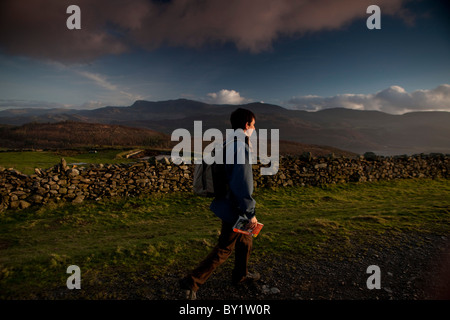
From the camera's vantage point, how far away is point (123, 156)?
57.5 ft

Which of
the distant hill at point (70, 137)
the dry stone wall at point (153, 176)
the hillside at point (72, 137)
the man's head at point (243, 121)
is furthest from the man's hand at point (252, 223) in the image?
the distant hill at point (70, 137)

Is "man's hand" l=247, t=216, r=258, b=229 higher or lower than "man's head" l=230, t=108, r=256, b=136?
lower

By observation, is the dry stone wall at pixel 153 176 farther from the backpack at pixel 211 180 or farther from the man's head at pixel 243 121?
the man's head at pixel 243 121

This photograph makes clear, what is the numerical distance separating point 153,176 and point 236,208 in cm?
810

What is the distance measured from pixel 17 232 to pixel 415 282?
9.56 m

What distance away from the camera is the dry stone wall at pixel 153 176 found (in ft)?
27.5

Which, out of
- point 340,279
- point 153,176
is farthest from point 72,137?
point 340,279

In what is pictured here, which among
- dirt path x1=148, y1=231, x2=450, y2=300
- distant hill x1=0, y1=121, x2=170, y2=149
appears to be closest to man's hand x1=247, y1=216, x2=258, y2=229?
dirt path x1=148, y1=231, x2=450, y2=300

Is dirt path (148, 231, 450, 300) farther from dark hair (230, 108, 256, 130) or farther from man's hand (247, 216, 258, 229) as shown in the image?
dark hair (230, 108, 256, 130)

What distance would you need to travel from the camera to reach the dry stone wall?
8.38m

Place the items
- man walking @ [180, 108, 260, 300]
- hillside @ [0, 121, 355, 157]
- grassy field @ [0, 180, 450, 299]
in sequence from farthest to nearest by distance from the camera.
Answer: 1. hillside @ [0, 121, 355, 157]
2. grassy field @ [0, 180, 450, 299]
3. man walking @ [180, 108, 260, 300]

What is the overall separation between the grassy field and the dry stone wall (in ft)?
2.11

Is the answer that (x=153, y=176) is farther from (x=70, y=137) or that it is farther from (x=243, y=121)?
(x=70, y=137)
